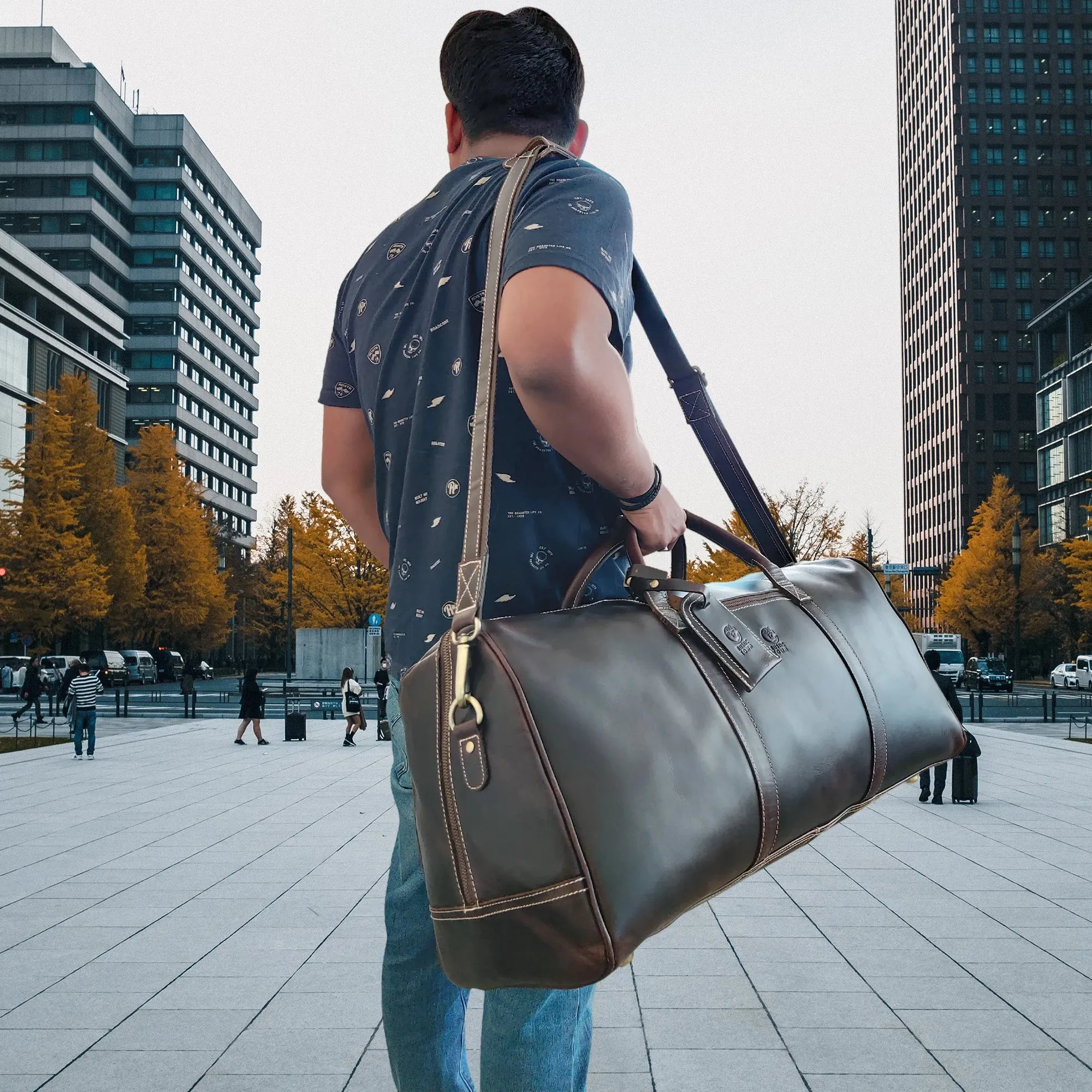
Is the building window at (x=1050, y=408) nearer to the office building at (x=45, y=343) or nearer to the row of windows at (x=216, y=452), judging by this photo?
the office building at (x=45, y=343)

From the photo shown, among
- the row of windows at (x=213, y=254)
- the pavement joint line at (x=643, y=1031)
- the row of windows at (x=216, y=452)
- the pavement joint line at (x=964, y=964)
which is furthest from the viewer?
the row of windows at (x=213, y=254)

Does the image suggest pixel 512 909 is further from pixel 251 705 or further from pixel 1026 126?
pixel 1026 126

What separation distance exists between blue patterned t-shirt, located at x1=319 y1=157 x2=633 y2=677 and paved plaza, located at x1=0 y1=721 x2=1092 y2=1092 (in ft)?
8.72

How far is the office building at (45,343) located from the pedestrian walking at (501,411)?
5011cm

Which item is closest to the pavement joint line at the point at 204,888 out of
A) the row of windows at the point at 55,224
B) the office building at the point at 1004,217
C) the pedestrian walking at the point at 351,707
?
the pedestrian walking at the point at 351,707

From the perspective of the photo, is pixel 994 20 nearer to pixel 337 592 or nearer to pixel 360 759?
pixel 337 592

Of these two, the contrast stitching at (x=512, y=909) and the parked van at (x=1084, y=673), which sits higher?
the contrast stitching at (x=512, y=909)

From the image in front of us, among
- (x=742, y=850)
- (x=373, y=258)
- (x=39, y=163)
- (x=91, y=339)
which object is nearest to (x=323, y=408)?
(x=373, y=258)

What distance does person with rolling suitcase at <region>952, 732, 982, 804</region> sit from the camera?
1191 centimetres

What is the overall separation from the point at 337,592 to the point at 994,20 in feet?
317

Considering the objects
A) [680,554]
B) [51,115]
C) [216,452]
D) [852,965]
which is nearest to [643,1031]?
[852,965]

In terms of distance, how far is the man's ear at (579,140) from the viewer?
79.7 inches

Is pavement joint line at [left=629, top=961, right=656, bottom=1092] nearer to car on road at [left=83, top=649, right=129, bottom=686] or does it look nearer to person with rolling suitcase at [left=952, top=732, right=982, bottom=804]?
person with rolling suitcase at [left=952, top=732, right=982, bottom=804]

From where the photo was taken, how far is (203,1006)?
15.3 ft
